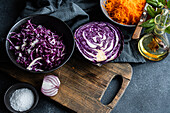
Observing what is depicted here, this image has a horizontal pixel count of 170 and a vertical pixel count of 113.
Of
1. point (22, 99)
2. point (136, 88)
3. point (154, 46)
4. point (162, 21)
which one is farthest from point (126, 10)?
point (22, 99)

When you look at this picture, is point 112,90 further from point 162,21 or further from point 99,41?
point 162,21

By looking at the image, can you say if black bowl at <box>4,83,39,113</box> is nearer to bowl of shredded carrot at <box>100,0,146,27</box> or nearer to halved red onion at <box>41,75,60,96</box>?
halved red onion at <box>41,75,60,96</box>

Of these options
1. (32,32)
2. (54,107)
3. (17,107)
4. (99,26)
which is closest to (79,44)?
(99,26)

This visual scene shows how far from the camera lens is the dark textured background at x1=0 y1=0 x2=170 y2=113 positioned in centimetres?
281

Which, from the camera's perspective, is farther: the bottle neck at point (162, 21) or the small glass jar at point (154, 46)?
the small glass jar at point (154, 46)

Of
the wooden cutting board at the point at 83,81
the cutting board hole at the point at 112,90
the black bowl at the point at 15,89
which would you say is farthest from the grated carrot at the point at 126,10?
the black bowl at the point at 15,89

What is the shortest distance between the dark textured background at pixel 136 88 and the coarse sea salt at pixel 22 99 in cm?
18

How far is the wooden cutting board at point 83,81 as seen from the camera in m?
2.66

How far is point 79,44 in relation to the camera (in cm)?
283

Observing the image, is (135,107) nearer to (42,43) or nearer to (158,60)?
(158,60)

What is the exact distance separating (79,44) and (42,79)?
618 mm

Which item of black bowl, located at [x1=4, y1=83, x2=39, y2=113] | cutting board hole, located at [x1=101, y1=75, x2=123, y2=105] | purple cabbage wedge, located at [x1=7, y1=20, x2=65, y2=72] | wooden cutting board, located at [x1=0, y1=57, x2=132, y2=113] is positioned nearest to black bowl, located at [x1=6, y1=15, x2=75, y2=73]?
purple cabbage wedge, located at [x1=7, y1=20, x2=65, y2=72]

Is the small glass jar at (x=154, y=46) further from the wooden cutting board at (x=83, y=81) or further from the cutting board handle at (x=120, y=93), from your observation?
the cutting board handle at (x=120, y=93)

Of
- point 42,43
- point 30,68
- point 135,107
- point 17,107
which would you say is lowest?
point 135,107
